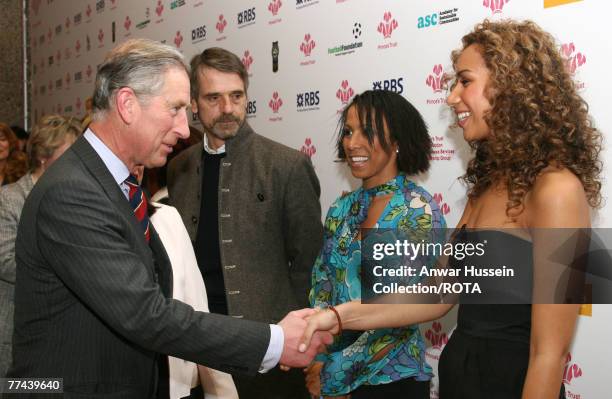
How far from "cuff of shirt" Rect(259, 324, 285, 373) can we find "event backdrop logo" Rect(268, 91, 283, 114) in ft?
8.15

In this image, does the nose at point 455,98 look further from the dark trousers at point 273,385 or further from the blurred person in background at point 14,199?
the blurred person in background at point 14,199

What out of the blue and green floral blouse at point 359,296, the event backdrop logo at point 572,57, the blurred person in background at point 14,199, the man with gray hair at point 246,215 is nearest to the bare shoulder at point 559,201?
the blue and green floral blouse at point 359,296

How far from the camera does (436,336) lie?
3133mm

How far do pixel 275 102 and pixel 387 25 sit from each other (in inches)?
44.5

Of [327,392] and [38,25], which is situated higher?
[38,25]

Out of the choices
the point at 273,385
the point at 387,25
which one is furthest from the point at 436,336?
the point at 387,25

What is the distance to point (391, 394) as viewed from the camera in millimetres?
2223

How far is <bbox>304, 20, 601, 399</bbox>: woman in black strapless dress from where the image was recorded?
1673 mm

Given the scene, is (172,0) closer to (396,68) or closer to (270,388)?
(396,68)

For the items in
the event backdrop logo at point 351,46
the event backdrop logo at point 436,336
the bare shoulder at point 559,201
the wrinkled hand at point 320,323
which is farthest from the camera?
the event backdrop logo at point 351,46

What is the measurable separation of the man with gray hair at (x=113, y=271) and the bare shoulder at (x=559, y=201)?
2.69ft

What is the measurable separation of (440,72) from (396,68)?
31 cm

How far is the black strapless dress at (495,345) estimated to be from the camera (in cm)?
181

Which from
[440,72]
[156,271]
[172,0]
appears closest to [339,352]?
[156,271]
